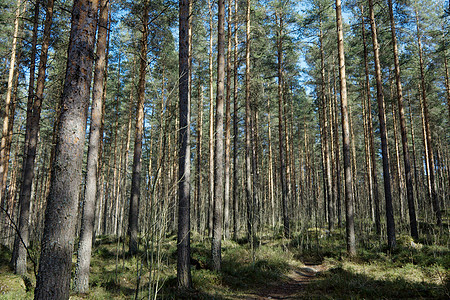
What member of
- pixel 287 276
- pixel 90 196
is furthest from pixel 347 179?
pixel 90 196

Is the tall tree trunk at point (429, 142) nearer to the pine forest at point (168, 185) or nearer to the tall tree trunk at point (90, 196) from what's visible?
the pine forest at point (168, 185)

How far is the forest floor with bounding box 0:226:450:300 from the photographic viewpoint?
6.35m

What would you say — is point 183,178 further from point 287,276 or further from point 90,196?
point 287,276

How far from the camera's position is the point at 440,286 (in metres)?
6.27

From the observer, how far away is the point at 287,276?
9320 mm

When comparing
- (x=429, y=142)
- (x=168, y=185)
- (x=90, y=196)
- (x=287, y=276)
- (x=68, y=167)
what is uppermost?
(x=429, y=142)

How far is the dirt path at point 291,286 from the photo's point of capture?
710cm

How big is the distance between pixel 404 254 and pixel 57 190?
38.7 ft

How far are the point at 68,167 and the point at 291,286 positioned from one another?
7614 mm

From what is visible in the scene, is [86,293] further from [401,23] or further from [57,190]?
[401,23]

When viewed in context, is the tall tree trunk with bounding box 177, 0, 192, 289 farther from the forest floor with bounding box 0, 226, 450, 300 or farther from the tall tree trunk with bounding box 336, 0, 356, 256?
the tall tree trunk with bounding box 336, 0, 356, 256

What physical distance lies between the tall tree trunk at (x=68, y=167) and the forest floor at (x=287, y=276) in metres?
1.56

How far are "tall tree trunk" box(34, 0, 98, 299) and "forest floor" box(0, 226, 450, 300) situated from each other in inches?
61.6

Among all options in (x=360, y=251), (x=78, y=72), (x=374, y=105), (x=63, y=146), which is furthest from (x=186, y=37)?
(x=374, y=105)
